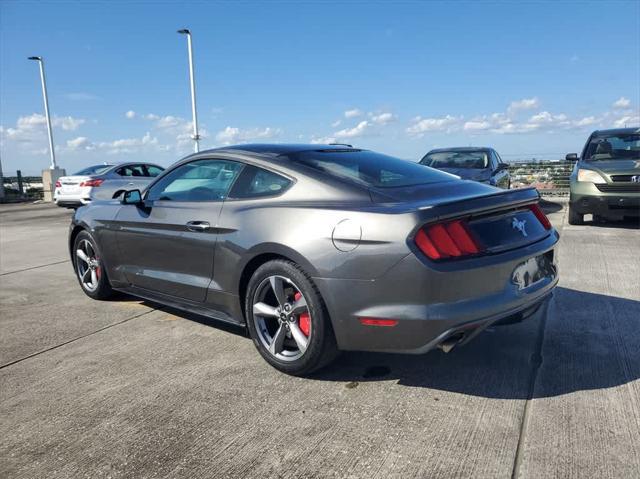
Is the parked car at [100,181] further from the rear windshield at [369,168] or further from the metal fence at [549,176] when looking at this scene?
the metal fence at [549,176]

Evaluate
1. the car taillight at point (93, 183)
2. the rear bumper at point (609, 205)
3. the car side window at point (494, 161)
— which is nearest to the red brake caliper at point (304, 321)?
the rear bumper at point (609, 205)

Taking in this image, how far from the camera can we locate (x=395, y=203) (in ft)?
9.46

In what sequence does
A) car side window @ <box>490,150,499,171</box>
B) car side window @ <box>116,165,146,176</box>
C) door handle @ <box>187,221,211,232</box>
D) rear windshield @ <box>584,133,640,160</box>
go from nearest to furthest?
1. door handle @ <box>187,221,211,232</box>
2. rear windshield @ <box>584,133,640,160</box>
3. car side window @ <box>490,150,499,171</box>
4. car side window @ <box>116,165,146,176</box>

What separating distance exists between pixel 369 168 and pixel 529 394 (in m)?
1.72

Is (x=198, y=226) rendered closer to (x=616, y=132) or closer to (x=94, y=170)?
(x=616, y=132)

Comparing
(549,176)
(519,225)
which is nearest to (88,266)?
(519,225)

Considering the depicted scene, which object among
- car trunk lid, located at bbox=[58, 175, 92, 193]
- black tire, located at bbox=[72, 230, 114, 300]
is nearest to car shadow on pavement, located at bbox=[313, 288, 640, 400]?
black tire, located at bbox=[72, 230, 114, 300]

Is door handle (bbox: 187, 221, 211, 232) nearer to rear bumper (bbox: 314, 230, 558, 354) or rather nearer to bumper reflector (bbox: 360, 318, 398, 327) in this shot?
rear bumper (bbox: 314, 230, 558, 354)

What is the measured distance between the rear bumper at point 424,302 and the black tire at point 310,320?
64mm

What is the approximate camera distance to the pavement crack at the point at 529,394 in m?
2.24

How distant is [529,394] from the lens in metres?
2.85

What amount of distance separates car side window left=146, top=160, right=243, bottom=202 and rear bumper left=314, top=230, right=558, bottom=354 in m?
1.22

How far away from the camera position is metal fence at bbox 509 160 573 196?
17359 mm

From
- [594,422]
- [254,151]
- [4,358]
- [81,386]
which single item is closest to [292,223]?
[254,151]
